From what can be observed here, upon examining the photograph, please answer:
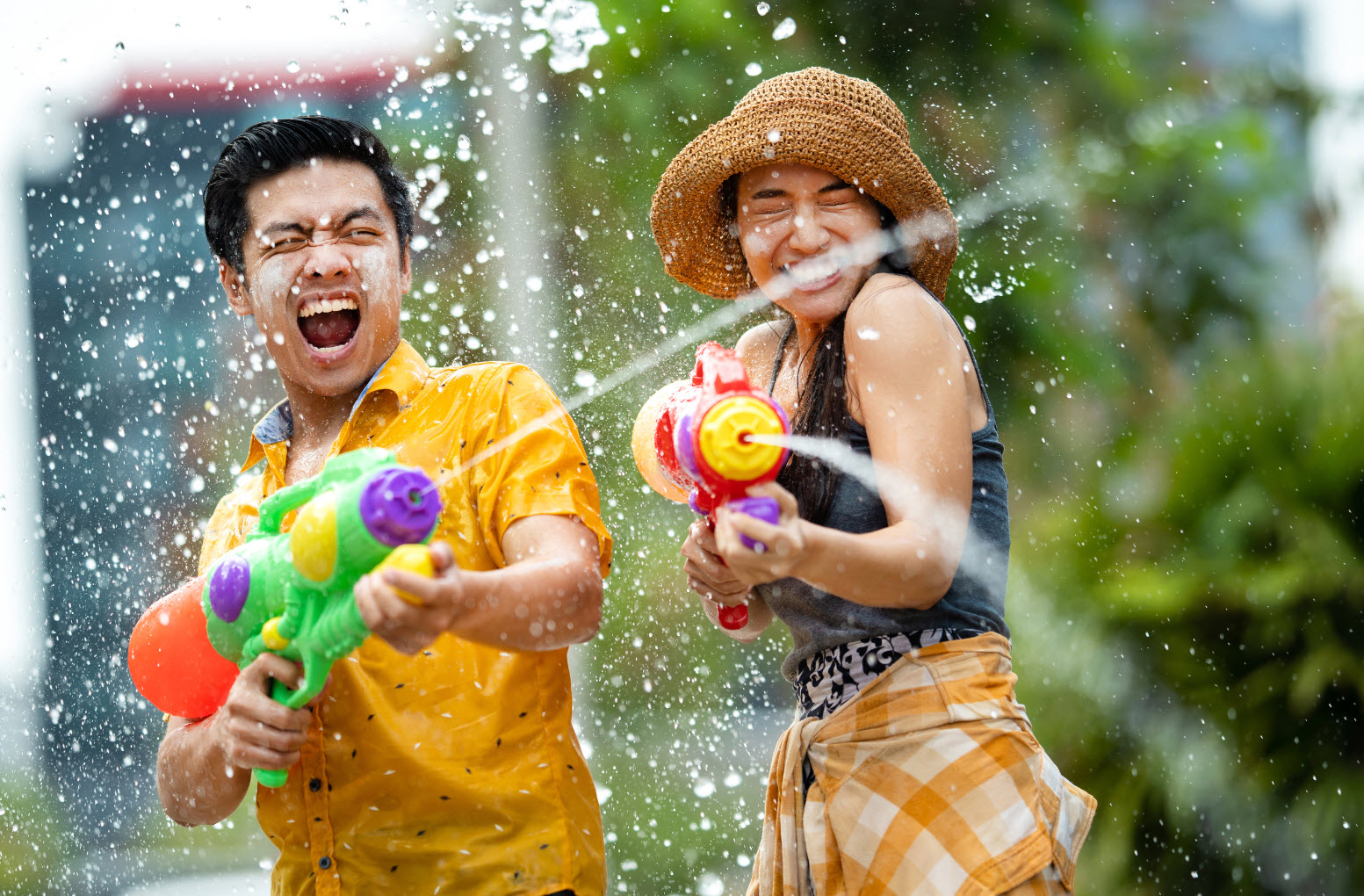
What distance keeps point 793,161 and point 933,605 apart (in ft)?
2.27

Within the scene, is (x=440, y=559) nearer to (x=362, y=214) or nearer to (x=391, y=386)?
(x=391, y=386)

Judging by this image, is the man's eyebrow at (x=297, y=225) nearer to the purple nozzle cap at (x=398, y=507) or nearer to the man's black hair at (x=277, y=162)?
the man's black hair at (x=277, y=162)

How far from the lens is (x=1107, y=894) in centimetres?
451

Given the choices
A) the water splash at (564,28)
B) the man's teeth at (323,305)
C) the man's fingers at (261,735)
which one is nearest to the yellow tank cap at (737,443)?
the man's fingers at (261,735)

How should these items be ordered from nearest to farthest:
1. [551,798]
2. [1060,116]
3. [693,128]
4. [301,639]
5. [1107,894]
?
[301,639]
[551,798]
[693,128]
[1107,894]
[1060,116]

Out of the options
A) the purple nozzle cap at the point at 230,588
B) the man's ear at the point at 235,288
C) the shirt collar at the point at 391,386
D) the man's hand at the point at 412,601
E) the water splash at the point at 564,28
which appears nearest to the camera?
the man's hand at the point at 412,601

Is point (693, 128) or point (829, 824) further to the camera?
point (693, 128)

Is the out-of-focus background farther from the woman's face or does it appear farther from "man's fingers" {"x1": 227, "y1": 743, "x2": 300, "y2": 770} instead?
"man's fingers" {"x1": 227, "y1": 743, "x2": 300, "y2": 770}

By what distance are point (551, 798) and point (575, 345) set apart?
6.29 feet

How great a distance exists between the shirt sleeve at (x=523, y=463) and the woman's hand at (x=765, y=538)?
1.35 ft

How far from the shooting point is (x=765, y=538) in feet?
4.96

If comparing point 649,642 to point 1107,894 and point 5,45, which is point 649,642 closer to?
point 1107,894

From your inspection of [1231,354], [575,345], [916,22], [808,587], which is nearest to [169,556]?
[575,345]

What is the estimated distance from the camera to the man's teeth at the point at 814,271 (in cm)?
198
